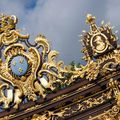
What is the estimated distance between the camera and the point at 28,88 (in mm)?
15461

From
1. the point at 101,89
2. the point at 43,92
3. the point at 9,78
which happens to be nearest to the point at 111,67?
the point at 101,89

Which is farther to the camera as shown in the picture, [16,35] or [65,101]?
[16,35]

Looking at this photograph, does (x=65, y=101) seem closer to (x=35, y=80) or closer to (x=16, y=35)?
(x=35, y=80)

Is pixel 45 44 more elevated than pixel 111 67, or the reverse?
pixel 45 44

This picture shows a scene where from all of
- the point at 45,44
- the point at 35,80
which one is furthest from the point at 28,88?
the point at 45,44

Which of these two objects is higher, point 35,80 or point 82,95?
point 35,80

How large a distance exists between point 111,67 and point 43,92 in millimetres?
1887

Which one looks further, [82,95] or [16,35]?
[16,35]

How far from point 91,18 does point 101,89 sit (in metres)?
1.89

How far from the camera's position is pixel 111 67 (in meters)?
14.6

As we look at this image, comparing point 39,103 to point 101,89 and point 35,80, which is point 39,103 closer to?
point 35,80

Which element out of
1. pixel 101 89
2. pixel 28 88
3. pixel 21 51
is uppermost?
pixel 21 51

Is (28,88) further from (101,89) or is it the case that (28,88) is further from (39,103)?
(101,89)

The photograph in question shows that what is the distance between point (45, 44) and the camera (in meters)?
15.5
